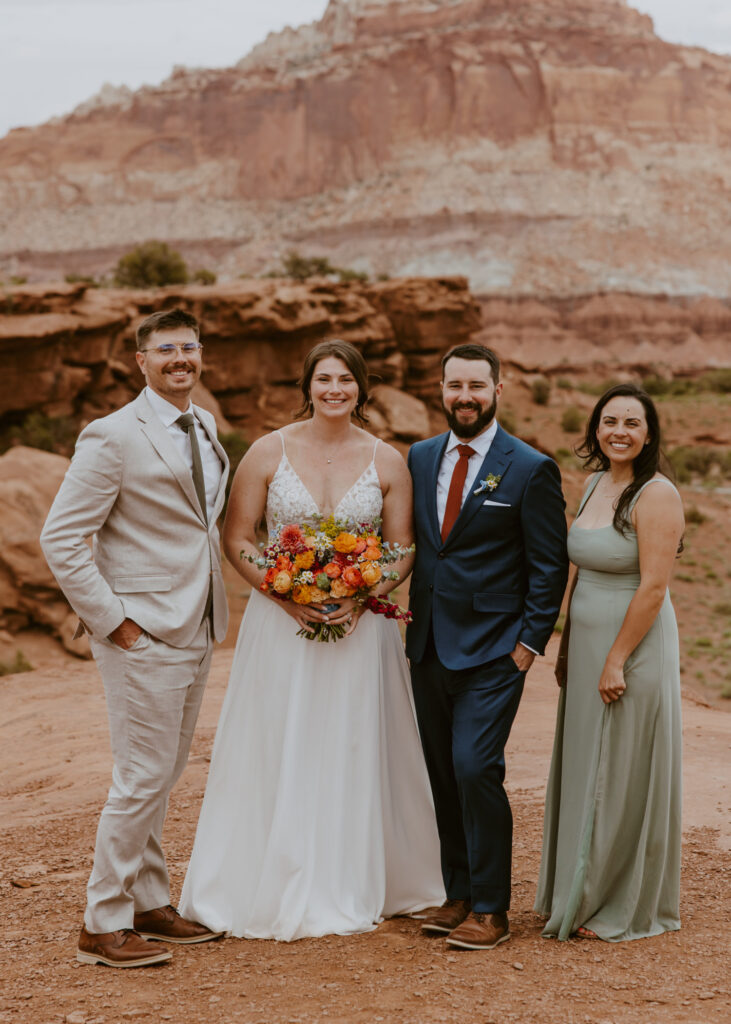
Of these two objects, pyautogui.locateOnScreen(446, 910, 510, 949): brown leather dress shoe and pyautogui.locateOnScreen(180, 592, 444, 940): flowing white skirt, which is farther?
pyautogui.locateOnScreen(180, 592, 444, 940): flowing white skirt

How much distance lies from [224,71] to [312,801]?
115702 millimetres

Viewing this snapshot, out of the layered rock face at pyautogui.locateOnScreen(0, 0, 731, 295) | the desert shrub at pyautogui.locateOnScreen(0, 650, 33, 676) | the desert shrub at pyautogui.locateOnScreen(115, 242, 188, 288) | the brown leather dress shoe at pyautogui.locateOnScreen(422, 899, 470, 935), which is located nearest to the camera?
the brown leather dress shoe at pyautogui.locateOnScreen(422, 899, 470, 935)

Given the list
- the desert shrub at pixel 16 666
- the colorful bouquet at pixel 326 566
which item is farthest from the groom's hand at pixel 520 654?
the desert shrub at pixel 16 666

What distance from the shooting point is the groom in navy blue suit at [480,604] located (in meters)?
4.52

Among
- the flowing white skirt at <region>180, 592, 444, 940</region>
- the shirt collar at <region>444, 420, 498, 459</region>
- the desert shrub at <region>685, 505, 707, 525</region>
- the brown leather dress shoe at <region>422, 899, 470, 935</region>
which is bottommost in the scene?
the brown leather dress shoe at <region>422, 899, 470, 935</region>

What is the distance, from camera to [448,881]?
189 inches

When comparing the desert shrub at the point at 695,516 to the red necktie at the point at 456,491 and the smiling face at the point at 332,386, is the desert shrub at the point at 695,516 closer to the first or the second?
the red necktie at the point at 456,491

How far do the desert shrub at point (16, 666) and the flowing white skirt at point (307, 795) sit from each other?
8.59m

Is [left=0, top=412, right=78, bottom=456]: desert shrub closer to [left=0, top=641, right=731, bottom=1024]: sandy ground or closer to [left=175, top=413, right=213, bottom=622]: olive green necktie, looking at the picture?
[left=0, top=641, right=731, bottom=1024]: sandy ground

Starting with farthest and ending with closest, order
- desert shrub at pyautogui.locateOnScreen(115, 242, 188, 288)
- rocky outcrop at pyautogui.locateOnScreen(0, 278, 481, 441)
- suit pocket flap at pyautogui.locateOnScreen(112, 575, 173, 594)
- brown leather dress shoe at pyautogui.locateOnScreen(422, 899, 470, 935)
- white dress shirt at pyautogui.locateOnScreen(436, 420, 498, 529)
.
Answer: desert shrub at pyautogui.locateOnScreen(115, 242, 188, 288)
rocky outcrop at pyautogui.locateOnScreen(0, 278, 481, 441)
white dress shirt at pyautogui.locateOnScreen(436, 420, 498, 529)
brown leather dress shoe at pyautogui.locateOnScreen(422, 899, 470, 935)
suit pocket flap at pyautogui.locateOnScreen(112, 575, 173, 594)

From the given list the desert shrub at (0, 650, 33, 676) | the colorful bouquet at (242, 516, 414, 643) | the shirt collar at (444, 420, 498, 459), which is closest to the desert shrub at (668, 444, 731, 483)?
the desert shrub at (0, 650, 33, 676)

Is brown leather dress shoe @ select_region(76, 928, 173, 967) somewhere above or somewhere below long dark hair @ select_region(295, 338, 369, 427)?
below

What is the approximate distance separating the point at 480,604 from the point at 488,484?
517 mm

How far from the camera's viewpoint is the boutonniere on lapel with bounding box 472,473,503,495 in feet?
14.9
